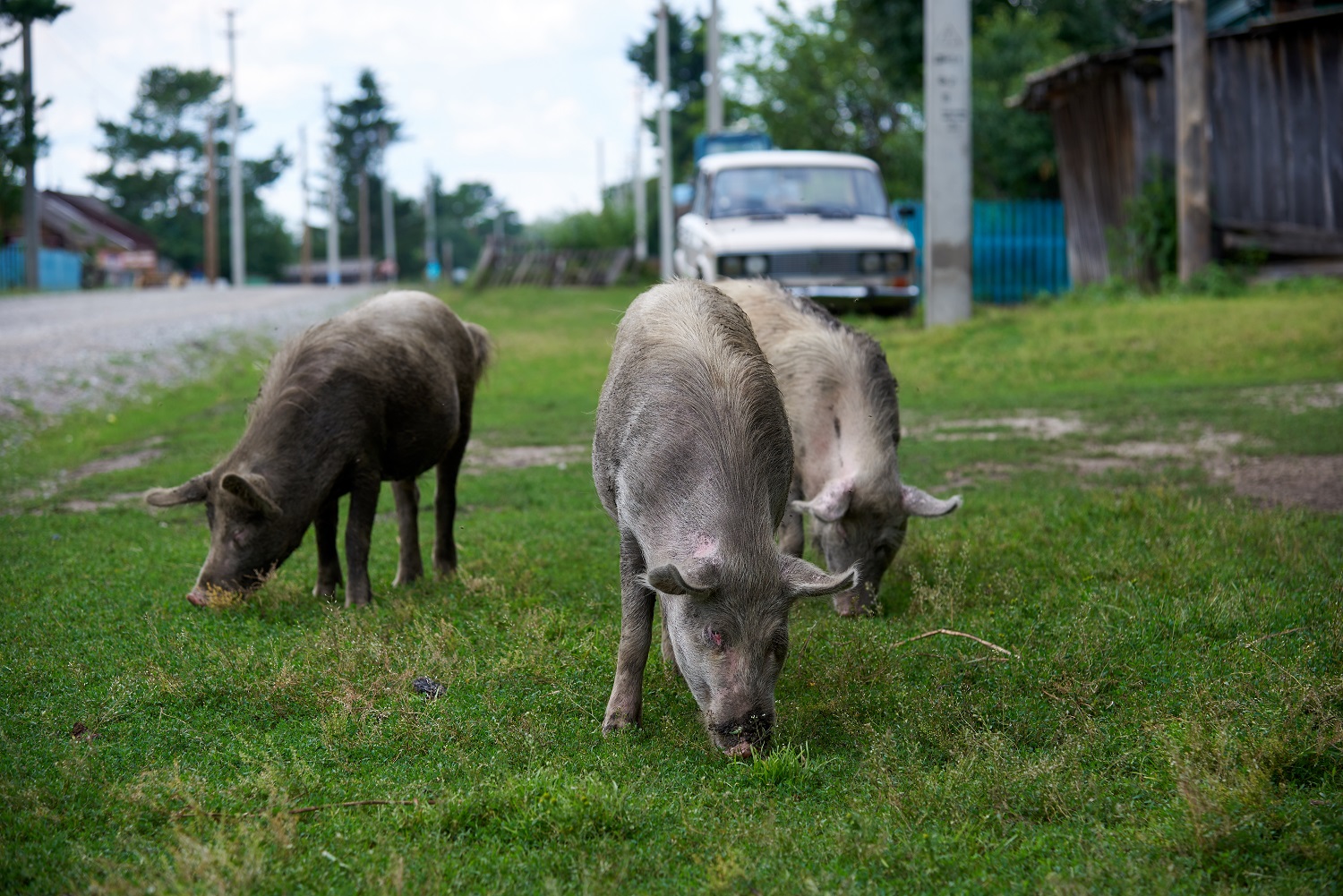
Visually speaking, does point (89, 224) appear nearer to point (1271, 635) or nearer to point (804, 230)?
point (804, 230)

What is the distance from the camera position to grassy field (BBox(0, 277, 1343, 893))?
3.73m

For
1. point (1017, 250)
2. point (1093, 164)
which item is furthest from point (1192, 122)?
point (1017, 250)

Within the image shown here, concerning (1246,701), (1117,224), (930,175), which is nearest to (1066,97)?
(1117,224)

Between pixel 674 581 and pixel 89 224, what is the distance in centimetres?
8041

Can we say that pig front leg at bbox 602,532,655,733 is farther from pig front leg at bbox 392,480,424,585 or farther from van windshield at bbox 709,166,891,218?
van windshield at bbox 709,166,891,218

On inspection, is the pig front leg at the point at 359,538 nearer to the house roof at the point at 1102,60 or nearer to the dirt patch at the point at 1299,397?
the dirt patch at the point at 1299,397

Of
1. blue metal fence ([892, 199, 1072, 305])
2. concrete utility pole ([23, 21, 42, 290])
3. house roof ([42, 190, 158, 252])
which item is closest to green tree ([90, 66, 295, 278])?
house roof ([42, 190, 158, 252])

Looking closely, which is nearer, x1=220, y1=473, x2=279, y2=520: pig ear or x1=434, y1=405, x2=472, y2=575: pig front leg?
x1=220, y1=473, x2=279, y2=520: pig ear

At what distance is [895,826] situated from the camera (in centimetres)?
395

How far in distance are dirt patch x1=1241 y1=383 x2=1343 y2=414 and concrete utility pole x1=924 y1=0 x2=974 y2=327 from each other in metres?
5.78

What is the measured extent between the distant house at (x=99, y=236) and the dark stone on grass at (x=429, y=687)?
2496 inches

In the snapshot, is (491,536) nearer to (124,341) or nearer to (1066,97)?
(124,341)

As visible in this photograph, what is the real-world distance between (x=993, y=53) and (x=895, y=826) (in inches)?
1197

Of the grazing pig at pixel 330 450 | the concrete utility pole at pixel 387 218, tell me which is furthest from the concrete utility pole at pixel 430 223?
the grazing pig at pixel 330 450
